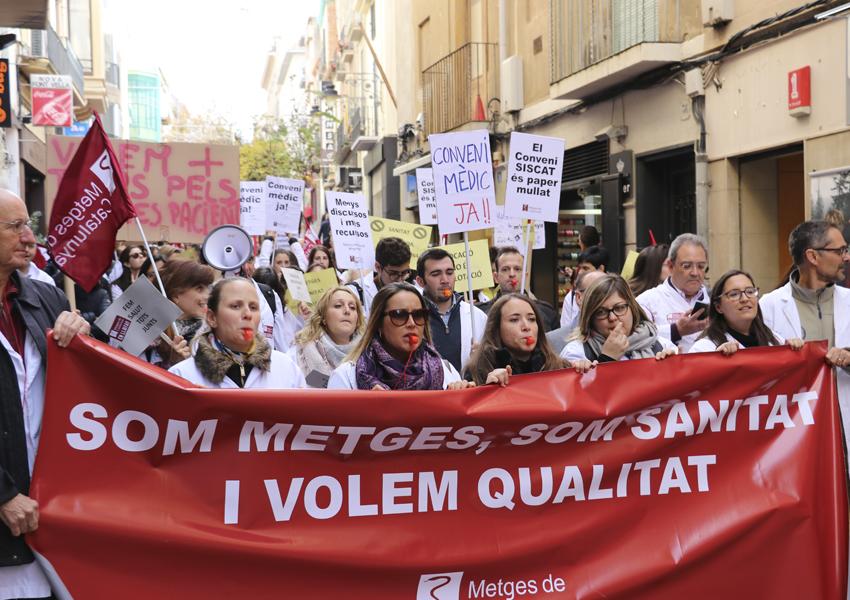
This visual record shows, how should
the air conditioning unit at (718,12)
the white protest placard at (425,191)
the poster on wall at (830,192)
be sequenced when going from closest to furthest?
the poster on wall at (830,192) < the white protest placard at (425,191) < the air conditioning unit at (718,12)

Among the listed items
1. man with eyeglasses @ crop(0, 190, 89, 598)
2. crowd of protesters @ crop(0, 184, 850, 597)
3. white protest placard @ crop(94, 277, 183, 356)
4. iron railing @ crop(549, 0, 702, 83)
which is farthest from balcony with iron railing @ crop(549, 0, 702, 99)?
man with eyeglasses @ crop(0, 190, 89, 598)

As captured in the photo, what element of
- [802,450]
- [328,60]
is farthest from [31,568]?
[328,60]

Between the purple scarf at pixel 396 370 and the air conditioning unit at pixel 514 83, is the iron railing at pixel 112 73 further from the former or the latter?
the purple scarf at pixel 396 370

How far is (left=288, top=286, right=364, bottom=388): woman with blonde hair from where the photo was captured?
Answer: 6488mm

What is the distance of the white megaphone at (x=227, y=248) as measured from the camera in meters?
8.88

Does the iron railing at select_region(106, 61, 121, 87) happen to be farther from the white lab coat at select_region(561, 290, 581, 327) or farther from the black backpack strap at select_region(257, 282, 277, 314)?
the white lab coat at select_region(561, 290, 581, 327)

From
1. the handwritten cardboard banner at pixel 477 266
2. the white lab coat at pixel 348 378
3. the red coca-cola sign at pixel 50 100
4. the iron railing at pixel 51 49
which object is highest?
the iron railing at pixel 51 49

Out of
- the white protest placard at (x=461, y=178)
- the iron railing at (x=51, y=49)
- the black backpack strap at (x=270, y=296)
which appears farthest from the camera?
the iron railing at (x=51, y=49)

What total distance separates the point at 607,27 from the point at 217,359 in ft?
35.4

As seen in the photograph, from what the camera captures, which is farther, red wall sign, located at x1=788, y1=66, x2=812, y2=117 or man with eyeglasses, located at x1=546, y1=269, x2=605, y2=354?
red wall sign, located at x1=788, y1=66, x2=812, y2=117

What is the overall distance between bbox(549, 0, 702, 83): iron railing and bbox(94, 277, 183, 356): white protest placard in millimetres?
9495

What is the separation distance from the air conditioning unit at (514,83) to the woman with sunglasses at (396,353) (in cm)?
1457

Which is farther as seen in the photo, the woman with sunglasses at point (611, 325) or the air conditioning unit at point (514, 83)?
the air conditioning unit at point (514, 83)

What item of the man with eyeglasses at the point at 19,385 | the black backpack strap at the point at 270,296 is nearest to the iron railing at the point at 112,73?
the black backpack strap at the point at 270,296
